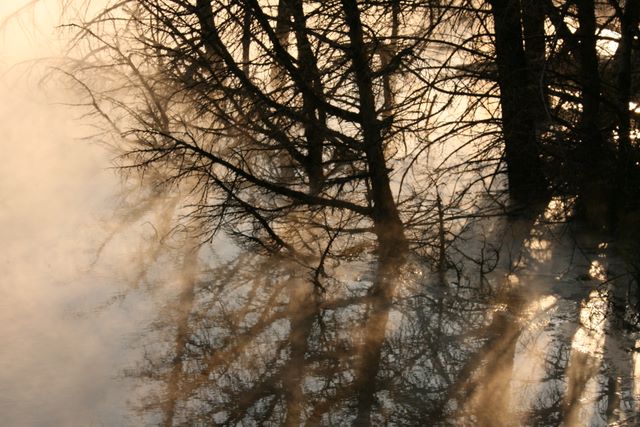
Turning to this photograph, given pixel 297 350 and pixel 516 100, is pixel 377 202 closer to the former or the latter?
pixel 516 100

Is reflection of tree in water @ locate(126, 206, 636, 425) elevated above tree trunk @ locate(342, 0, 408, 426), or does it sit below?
below

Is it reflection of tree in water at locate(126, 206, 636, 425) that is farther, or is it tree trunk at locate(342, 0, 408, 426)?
tree trunk at locate(342, 0, 408, 426)

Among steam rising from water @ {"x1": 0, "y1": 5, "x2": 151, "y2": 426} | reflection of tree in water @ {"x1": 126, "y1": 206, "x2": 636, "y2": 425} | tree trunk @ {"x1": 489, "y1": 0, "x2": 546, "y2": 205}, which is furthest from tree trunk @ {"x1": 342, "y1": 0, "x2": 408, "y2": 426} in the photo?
steam rising from water @ {"x1": 0, "y1": 5, "x2": 151, "y2": 426}

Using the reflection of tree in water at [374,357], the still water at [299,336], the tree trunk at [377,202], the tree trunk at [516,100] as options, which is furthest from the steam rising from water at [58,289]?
the tree trunk at [516,100]

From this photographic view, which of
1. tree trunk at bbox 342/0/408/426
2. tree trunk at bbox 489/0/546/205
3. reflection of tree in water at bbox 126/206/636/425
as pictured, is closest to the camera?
reflection of tree in water at bbox 126/206/636/425

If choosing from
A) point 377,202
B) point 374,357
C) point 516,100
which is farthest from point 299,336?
point 516,100

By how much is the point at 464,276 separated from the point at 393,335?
1.54 metres

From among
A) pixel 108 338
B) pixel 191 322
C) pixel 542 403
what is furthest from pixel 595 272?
pixel 108 338

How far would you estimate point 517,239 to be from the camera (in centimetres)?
1077

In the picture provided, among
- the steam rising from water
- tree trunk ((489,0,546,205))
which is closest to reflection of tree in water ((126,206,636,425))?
the steam rising from water

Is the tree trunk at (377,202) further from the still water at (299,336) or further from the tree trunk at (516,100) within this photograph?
the tree trunk at (516,100)

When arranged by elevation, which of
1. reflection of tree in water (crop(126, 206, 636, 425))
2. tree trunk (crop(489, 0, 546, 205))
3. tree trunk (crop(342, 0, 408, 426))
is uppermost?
tree trunk (crop(489, 0, 546, 205))

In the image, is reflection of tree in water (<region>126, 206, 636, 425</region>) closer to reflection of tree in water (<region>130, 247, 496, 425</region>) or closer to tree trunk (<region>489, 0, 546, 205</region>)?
reflection of tree in water (<region>130, 247, 496, 425</region>)

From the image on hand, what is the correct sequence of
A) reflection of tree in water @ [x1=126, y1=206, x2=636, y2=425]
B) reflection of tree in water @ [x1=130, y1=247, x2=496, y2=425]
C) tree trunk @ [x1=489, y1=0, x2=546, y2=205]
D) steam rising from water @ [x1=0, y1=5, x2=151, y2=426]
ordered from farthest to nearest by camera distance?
1. tree trunk @ [x1=489, y1=0, x2=546, y2=205]
2. steam rising from water @ [x1=0, y1=5, x2=151, y2=426]
3. reflection of tree in water @ [x1=130, y1=247, x2=496, y2=425]
4. reflection of tree in water @ [x1=126, y1=206, x2=636, y2=425]
